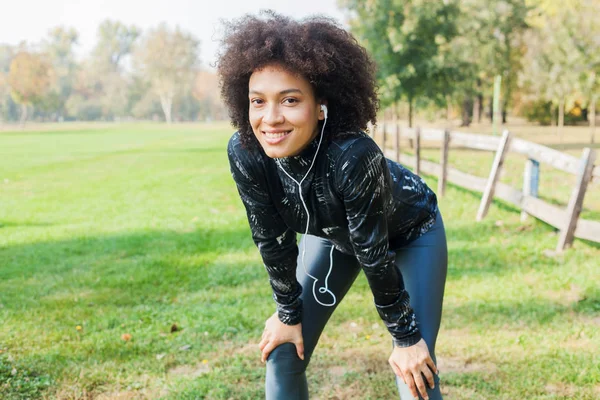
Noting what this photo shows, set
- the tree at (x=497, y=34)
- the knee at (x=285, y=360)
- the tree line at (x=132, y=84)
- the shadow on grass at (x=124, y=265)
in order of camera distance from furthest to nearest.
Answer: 1. the tree line at (x=132, y=84)
2. the tree at (x=497, y=34)
3. the shadow on grass at (x=124, y=265)
4. the knee at (x=285, y=360)

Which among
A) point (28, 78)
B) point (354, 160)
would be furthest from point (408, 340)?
point (28, 78)

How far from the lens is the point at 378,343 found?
4.38 metres

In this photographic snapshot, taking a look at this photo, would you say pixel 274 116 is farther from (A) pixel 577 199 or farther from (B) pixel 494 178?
(B) pixel 494 178

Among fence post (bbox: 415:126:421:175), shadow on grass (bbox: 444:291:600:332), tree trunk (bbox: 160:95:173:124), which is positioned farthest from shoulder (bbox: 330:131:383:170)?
tree trunk (bbox: 160:95:173:124)

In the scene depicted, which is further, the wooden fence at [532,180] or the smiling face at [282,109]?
the wooden fence at [532,180]

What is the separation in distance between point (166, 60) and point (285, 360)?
92.6 m

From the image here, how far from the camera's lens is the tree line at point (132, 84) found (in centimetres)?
9012

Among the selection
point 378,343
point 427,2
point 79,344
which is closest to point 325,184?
point 378,343

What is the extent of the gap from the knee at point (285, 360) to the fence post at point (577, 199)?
4854 mm

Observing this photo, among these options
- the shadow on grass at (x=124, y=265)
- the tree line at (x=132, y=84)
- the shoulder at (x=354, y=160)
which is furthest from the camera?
the tree line at (x=132, y=84)

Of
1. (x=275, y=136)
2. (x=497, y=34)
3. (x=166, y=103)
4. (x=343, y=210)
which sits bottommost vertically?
(x=166, y=103)

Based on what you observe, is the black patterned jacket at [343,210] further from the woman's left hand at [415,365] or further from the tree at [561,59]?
the tree at [561,59]

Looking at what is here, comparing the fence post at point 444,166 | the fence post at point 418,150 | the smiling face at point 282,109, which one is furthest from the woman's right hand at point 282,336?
the fence post at point 418,150

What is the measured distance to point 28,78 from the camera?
65438 millimetres
